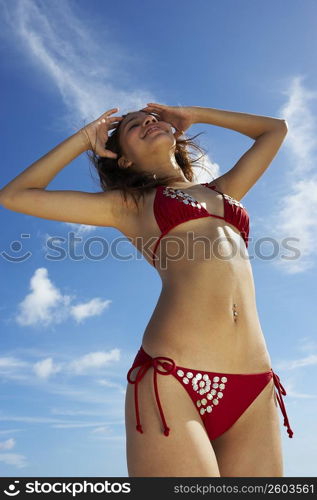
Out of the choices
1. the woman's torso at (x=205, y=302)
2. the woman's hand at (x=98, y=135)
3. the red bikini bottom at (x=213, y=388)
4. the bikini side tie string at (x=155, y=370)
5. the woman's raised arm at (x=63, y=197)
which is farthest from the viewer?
the woman's hand at (x=98, y=135)

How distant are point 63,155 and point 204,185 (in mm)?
1217

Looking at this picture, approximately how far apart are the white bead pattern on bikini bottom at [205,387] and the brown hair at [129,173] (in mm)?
1559

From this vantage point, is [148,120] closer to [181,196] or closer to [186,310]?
[181,196]

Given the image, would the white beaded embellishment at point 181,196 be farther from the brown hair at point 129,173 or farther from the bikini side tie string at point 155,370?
the bikini side tie string at point 155,370

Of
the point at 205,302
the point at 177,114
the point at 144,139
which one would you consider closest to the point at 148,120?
the point at 144,139

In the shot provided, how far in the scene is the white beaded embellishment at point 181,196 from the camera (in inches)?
160

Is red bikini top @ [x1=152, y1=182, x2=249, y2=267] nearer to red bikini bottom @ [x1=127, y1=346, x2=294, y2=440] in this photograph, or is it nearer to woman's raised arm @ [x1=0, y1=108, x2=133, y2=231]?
woman's raised arm @ [x1=0, y1=108, x2=133, y2=231]

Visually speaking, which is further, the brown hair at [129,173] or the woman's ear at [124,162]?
the woman's ear at [124,162]

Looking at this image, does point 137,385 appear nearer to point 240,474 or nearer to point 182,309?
point 182,309

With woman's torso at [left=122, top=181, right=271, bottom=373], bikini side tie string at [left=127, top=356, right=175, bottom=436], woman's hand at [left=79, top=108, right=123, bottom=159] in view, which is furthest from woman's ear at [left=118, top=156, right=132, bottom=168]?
bikini side tie string at [left=127, top=356, right=175, bottom=436]

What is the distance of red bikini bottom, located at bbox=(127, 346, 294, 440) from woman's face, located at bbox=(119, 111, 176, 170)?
189cm

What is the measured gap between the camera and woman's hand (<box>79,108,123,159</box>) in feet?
15.2

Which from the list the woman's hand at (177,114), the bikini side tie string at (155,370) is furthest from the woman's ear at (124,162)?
the bikini side tie string at (155,370)
